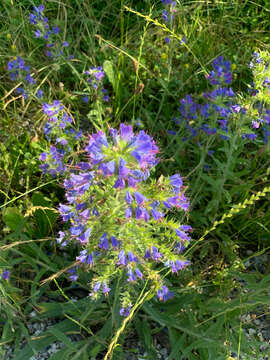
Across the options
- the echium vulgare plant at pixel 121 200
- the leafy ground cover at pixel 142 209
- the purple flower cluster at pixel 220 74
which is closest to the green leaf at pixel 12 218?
the leafy ground cover at pixel 142 209

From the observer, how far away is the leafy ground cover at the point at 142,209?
153cm

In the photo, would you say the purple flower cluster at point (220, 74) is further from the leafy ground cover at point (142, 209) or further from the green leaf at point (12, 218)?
the green leaf at point (12, 218)

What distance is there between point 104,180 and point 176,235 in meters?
0.42

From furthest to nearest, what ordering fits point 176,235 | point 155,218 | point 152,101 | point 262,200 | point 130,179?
point 152,101 < point 262,200 < point 176,235 < point 155,218 < point 130,179

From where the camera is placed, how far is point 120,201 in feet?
4.63

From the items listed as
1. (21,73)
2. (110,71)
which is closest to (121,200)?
(21,73)

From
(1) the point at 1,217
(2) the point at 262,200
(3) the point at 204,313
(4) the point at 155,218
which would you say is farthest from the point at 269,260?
(1) the point at 1,217

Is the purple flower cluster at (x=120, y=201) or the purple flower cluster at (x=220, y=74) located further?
the purple flower cluster at (x=220, y=74)

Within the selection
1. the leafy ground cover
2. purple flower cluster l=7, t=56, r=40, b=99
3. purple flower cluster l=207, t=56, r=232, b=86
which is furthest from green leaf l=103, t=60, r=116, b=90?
purple flower cluster l=207, t=56, r=232, b=86

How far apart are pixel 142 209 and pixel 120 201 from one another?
85mm

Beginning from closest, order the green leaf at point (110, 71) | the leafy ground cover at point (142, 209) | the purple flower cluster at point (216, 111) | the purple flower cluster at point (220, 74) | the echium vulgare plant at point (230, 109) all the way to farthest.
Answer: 1. the leafy ground cover at point (142, 209)
2. the echium vulgare plant at point (230, 109)
3. the purple flower cluster at point (216, 111)
4. the purple flower cluster at point (220, 74)
5. the green leaf at point (110, 71)

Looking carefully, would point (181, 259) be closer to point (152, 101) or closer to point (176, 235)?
point (176, 235)

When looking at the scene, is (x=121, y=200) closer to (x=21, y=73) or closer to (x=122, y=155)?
(x=122, y=155)

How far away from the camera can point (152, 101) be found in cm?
303
